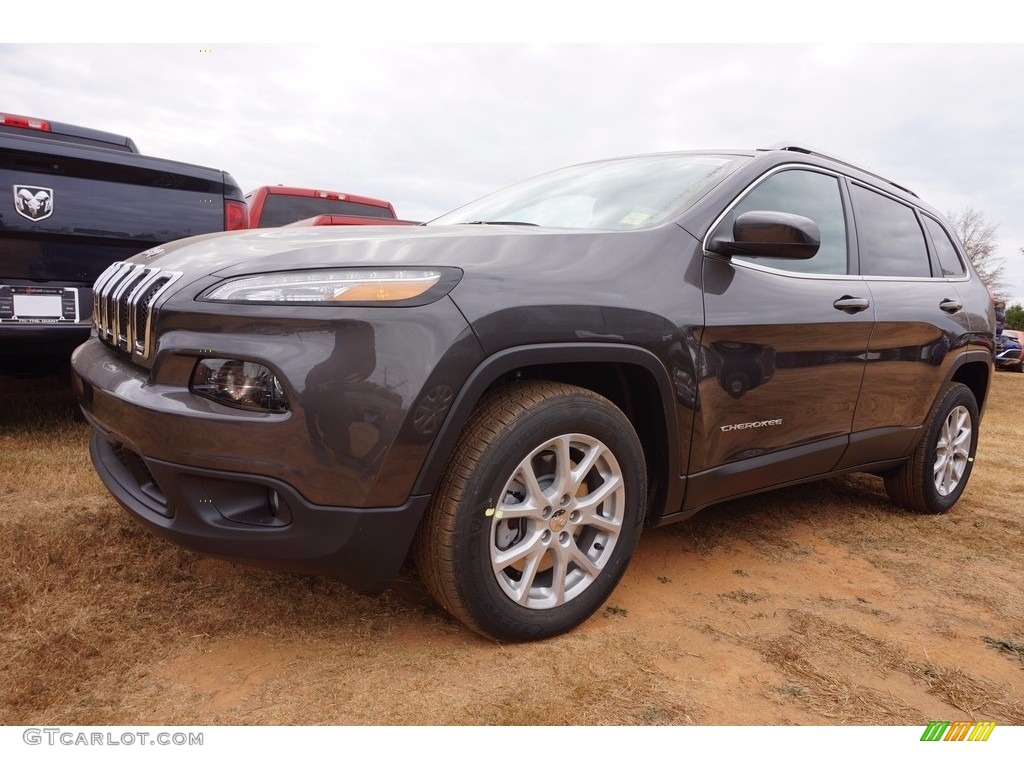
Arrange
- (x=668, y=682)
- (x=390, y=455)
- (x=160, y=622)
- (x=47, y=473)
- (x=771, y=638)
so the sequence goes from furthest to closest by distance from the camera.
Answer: (x=47, y=473) < (x=771, y=638) < (x=160, y=622) < (x=668, y=682) < (x=390, y=455)

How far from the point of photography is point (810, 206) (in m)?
3.07

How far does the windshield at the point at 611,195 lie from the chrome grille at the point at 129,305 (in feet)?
4.41

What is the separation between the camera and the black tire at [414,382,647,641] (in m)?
1.96

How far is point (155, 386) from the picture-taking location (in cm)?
191

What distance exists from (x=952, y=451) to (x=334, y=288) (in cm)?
362

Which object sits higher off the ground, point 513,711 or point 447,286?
point 447,286

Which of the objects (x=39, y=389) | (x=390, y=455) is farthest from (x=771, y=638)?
(x=39, y=389)

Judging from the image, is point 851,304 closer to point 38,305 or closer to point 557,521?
point 557,521

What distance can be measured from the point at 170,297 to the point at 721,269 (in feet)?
5.81

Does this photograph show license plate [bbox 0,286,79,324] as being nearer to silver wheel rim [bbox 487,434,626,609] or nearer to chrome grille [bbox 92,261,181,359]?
chrome grille [bbox 92,261,181,359]

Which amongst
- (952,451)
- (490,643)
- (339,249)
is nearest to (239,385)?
(339,249)

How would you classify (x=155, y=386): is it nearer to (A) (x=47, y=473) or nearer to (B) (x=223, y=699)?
(B) (x=223, y=699)

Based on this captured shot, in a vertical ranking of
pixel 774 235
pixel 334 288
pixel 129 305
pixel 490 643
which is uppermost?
pixel 774 235

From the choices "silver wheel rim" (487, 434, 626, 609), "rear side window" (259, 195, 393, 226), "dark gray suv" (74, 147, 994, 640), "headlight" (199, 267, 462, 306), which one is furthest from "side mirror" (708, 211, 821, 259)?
"rear side window" (259, 195, 393, 226)
